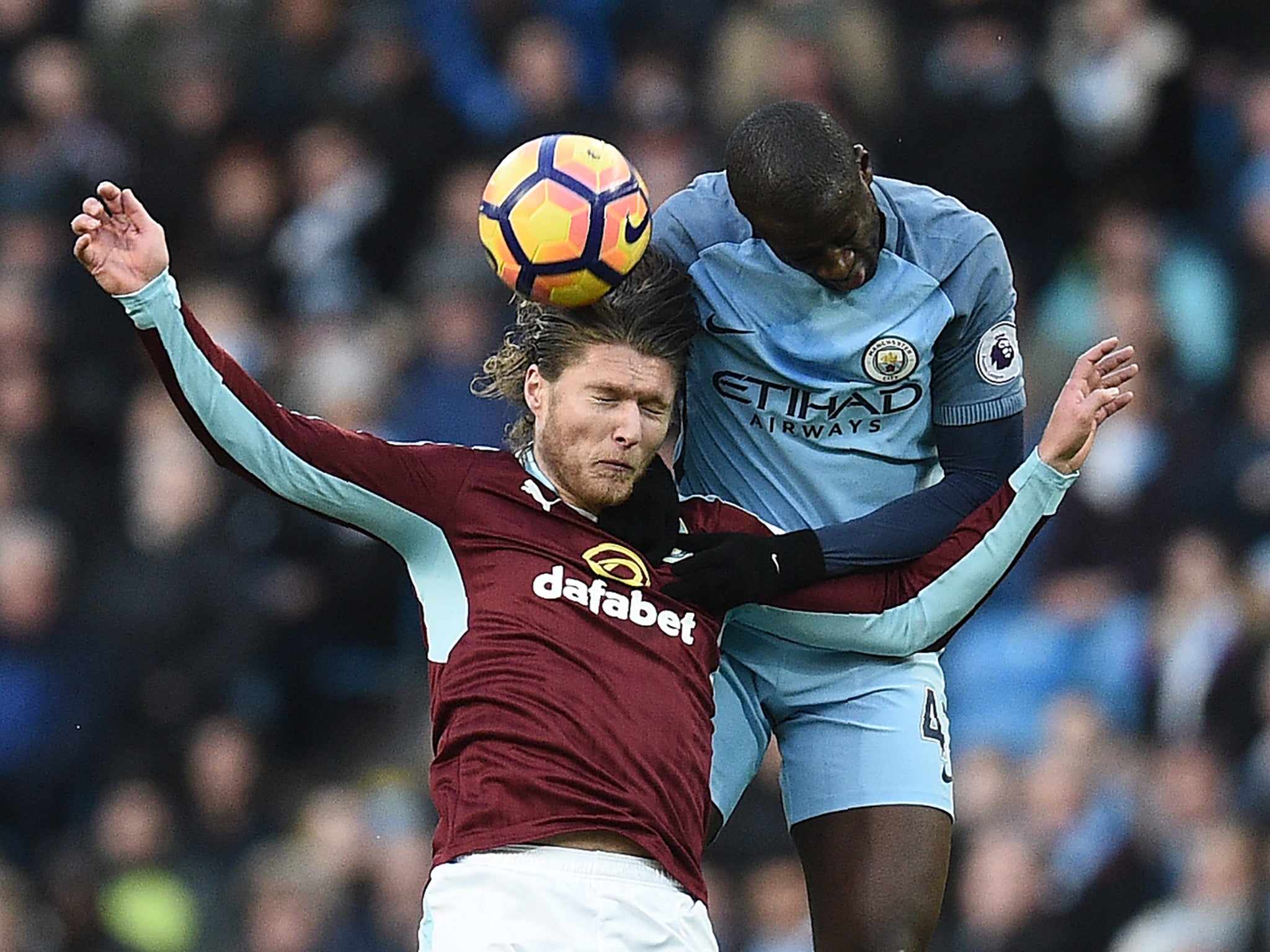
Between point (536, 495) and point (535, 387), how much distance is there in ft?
0.69

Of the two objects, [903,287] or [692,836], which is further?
[903,287]

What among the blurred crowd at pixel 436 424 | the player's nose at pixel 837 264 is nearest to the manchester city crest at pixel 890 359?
the player's nose at pixel 837 264

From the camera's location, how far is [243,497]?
8.58 m

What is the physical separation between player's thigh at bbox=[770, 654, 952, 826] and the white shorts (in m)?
0.74

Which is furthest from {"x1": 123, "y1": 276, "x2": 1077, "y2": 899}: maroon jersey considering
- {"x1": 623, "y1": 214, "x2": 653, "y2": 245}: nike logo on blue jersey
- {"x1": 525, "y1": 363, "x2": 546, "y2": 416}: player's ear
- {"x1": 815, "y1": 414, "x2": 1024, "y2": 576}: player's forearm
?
{"x1": 623, "y1": 214, "x2": 653, "y2": 245}: nike logo on blue jersey

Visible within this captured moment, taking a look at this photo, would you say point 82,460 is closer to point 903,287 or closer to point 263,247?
point 263,247

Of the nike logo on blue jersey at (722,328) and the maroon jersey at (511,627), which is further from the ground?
the nike logo on blue jersey at (722,328)

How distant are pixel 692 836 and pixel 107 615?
4.94 m

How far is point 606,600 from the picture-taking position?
403 cm

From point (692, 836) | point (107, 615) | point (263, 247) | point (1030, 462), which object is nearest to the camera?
point (692, 836)

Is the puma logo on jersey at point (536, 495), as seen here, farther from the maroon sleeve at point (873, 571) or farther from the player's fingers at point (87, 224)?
the player's fingers at point (87, 224)

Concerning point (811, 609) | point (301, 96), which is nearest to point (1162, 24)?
point (301, 96)

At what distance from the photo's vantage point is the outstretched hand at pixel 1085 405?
416cm

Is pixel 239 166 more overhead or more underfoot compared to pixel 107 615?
more overhead
